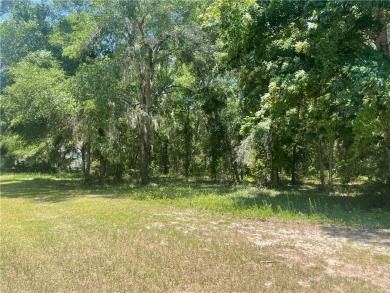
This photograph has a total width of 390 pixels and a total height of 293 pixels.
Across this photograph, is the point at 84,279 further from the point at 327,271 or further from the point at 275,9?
the point at 275,9

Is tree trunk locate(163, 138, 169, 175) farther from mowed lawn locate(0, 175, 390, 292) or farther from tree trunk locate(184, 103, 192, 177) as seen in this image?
mowed lawn locate(0, 175, 390, 292)

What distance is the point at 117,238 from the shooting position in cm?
686

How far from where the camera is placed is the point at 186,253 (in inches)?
233

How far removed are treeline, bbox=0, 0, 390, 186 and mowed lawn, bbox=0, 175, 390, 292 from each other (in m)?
3.29

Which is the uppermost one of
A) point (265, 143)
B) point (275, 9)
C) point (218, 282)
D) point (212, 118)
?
point (275, 9)

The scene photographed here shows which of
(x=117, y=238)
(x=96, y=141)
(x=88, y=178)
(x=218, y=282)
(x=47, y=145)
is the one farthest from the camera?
(x=47, y=145)

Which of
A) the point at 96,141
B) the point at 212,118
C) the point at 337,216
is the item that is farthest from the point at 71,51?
the point at 337,216

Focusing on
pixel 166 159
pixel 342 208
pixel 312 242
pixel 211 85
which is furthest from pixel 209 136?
pixel 312 242

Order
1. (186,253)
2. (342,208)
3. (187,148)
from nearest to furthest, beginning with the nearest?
(186,253) → (342,208) → (187,148)

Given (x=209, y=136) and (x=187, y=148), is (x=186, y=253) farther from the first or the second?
(x=187, y=148)

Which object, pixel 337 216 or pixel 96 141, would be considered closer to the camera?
pixel 337 216

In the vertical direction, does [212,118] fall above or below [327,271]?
above

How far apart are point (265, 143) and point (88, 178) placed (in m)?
9.31

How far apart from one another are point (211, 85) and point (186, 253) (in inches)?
599
